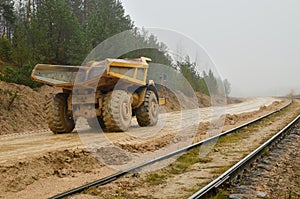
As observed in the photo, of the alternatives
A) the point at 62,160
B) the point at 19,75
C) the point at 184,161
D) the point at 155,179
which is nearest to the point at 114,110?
the point at 184,161

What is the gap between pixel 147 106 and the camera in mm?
13688

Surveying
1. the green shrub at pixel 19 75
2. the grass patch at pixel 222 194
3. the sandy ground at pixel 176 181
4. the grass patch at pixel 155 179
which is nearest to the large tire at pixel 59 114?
the sandy ground at pixel 176 181

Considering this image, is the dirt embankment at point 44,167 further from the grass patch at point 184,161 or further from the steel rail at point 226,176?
the steel rail at point 226,176

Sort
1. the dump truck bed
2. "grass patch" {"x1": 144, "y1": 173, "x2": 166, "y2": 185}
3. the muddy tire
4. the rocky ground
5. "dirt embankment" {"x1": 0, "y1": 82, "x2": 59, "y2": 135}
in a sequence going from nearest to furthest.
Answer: the rocky ground
"grass patch" {"x1": 144, "y1": 173, "x2": 166, "y2": 185}
the dump truck bed
the muddy tire
"dirt embankment" {"x1": 0, "y1": 82, "x2": 59, "y2": 135}

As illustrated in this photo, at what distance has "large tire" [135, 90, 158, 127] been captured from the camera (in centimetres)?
1373

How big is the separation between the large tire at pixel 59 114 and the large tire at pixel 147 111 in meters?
2.78

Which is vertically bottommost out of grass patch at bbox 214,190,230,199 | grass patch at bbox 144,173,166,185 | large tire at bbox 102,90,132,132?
grass patch at bbox 144,173,166,185

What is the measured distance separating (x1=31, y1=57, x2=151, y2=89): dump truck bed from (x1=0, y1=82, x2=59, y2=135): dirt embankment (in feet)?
10.6

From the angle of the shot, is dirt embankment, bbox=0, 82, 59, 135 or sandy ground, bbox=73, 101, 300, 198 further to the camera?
dirt embankment, bbox=0, 82, 59, 135

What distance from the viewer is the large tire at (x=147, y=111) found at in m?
13.7

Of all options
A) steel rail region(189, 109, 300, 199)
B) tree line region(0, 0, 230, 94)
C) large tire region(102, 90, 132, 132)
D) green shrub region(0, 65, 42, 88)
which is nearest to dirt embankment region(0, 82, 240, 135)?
green shrub region(0, 65, 42, 88)

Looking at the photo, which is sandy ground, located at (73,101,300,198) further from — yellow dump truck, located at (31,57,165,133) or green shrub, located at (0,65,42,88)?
green shrub, located at (0,65,42,88)

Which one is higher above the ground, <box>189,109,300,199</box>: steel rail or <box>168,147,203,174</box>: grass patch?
<box>189,109,300,199</box>: steel rail

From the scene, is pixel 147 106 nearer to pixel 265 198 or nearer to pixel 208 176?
pixel 208 176
